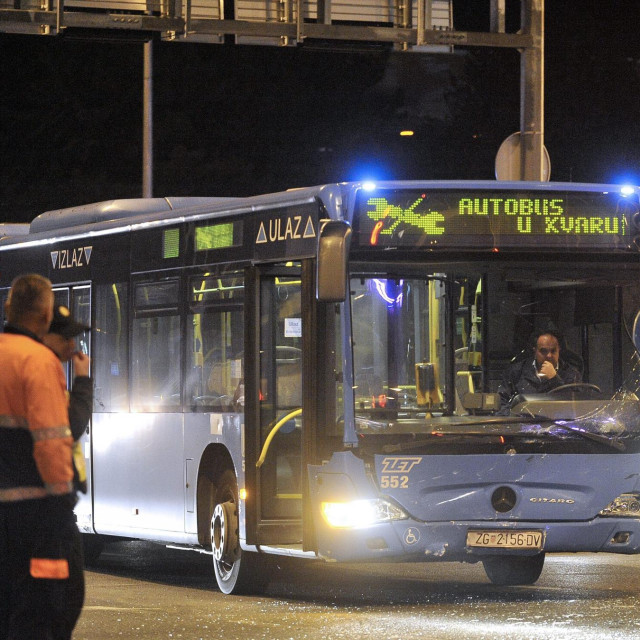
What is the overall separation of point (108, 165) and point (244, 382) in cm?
3498

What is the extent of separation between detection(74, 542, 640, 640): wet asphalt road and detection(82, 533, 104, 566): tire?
35 centimetres

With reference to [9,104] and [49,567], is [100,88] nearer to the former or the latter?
[9,104]

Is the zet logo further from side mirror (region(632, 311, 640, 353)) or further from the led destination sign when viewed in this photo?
side mirror (region(632, 311, 640, 353))

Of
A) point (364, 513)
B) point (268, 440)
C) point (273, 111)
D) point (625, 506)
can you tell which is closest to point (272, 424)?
point (268, 440)

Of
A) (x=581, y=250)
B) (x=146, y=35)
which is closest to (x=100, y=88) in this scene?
(x=146, y=35)

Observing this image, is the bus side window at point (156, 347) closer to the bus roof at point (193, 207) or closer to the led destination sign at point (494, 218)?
the bus roof at point (193, 207)

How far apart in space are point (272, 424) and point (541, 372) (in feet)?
6.29

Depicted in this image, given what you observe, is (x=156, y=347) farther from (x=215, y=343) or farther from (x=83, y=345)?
(x=83, y=345)

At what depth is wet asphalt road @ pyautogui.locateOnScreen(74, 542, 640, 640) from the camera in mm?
10453

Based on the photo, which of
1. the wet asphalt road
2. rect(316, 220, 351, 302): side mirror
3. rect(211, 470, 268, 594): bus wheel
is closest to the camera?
the wet asphalt road

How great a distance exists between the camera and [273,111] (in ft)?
183

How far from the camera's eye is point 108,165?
4691cm

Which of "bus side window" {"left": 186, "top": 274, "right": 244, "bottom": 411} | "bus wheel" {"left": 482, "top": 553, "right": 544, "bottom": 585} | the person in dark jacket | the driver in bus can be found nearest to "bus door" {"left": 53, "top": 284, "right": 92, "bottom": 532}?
"bus side window" {"left": 186, "top": 274, "right": 244, "bottom": 411}

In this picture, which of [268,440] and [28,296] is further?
[268,440]
